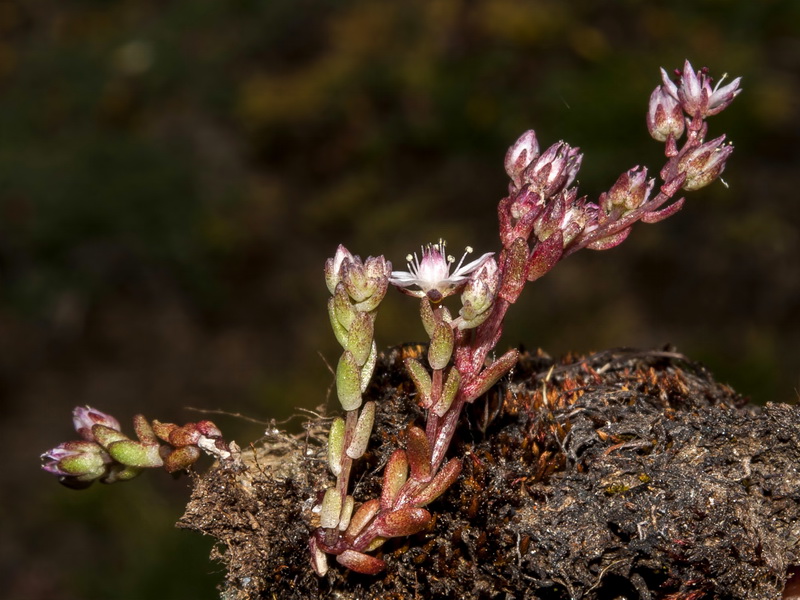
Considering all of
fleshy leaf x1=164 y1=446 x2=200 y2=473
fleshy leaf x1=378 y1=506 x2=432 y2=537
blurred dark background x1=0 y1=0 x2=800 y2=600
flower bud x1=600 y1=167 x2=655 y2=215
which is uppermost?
blurred dark background x1=0 y1=0 x2=800 y2=600

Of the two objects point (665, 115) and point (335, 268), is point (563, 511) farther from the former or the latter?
point (665, 115)

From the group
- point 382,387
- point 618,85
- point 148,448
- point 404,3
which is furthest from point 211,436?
point 404,3

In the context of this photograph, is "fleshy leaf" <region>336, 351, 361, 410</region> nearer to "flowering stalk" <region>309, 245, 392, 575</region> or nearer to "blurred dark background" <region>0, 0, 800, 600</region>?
"flowering stalk" <region>309, 245, 392, 575</region>

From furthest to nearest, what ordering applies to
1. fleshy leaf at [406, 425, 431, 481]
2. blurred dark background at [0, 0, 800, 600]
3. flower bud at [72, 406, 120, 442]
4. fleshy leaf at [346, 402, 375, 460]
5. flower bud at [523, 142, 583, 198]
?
blurred dark background at [0, 0, 800, 600]
flower bud at [72, 406, 120, 442]
flower bud at [523, 142, 583, 198]
fleshy leaf at [346, 402, 375, 460]
fleshy leaf at [406, 425, 431, 481]

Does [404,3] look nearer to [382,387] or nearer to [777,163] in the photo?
[777,163]

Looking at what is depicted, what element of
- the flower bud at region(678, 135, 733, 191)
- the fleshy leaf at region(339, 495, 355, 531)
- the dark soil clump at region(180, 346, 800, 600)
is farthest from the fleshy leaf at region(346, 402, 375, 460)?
the flower bud at region(678, 135, 733, 191)

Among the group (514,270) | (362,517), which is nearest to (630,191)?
(514,270)

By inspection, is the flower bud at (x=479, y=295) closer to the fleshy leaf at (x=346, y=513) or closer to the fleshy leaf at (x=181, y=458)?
the fleshy leaf at (x=346, y=513)
